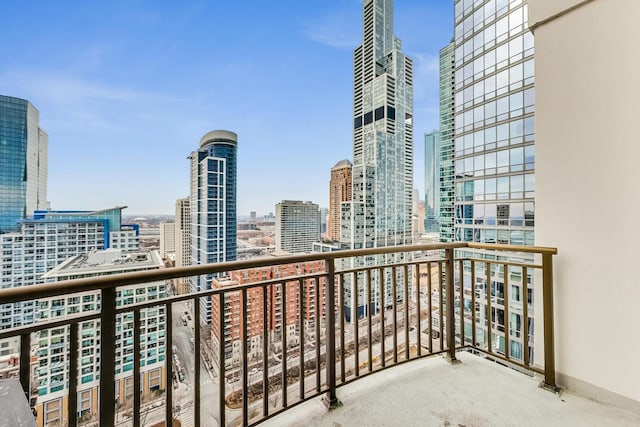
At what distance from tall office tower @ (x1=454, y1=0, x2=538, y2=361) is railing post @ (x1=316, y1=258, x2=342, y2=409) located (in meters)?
3.09

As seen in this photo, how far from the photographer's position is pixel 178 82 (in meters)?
6.43

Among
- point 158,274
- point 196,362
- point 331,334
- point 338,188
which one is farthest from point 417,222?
point 158,274

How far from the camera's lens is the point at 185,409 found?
152 centimetres

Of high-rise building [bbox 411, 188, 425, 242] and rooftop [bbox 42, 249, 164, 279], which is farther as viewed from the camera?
high-rise building [bbox 411, 188, 425, 242]

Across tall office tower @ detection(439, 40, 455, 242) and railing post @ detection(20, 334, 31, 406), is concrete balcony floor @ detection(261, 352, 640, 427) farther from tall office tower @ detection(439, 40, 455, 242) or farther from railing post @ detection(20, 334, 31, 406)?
tall office tower @ detection(439, 40, 455, 242)

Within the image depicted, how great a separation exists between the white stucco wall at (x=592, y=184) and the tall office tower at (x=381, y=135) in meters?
5.45

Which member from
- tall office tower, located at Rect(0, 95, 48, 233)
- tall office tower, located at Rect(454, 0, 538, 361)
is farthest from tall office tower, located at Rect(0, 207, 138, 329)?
tall office tower, located at Rect(454, 0, 538, 361)

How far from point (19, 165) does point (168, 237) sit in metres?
1.98

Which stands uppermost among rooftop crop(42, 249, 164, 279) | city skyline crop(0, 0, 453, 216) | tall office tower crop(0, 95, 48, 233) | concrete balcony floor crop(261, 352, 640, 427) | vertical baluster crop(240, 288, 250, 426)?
city skyline crop(0, 0, 453, 216)

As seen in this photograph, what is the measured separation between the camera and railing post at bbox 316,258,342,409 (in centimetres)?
Answer: 160

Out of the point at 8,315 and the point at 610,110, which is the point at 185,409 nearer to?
the point at 8,315

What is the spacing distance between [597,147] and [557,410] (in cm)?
159

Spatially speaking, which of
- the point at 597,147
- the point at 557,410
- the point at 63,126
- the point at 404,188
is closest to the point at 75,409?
the point at 557,410

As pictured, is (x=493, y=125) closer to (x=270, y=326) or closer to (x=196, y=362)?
(x=270, y=326)
